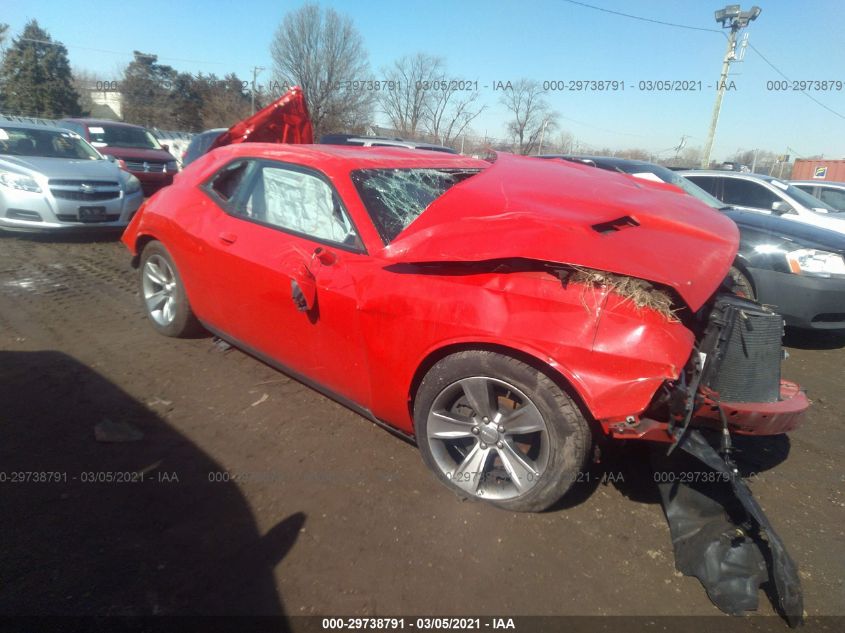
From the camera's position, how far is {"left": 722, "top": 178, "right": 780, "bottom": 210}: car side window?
7.78 metres

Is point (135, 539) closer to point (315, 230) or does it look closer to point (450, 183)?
point (315, 230)

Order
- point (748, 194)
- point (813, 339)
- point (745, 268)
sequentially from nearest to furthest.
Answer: point (745, 268)
point (813, 339)
point (748, 194)

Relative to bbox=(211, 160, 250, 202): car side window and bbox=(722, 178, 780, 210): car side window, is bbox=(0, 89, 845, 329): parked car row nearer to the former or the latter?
bbox=(722, 178, 780, 210): car side window

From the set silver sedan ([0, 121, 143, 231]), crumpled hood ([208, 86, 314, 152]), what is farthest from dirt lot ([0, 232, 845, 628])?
silver sedan ([0, 121, 143, 231])

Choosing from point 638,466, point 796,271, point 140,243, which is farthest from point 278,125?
point 796,271

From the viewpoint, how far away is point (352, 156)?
317 centimetres

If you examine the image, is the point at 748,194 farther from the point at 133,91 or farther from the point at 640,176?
the point at 133,91

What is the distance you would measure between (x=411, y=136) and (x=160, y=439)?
30.4 metres

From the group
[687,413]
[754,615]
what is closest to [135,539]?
[687,413]

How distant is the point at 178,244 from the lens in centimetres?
369

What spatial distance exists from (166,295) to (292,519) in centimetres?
247

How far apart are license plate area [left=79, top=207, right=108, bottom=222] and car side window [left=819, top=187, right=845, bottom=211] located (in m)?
13.5

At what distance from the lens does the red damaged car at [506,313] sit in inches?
81.9

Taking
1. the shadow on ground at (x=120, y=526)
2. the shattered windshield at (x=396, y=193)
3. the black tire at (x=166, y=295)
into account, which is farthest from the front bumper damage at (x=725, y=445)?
the black tire at (x=166, y=295)
